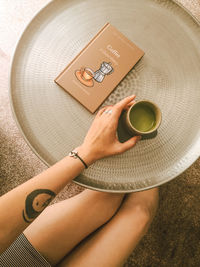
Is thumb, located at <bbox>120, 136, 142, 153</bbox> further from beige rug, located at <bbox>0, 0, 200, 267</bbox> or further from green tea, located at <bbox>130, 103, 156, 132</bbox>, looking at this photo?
beige rug, located at <bbox>0, 0, 200, 267</bbox>

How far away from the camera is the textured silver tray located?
0.83 m

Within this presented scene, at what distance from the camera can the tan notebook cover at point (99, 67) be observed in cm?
82

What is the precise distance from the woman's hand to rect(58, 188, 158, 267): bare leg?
0.31 m

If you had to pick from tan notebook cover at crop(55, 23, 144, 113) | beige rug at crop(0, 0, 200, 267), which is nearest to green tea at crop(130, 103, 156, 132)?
tan notebook cover at crop(55, 23, 144, 113)

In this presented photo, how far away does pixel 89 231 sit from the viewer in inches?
35.2

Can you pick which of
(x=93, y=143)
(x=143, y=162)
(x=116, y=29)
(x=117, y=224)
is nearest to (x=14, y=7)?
(x=116, y=29)

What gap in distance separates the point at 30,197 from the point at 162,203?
85 centimetres

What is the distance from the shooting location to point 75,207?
90 centimetres

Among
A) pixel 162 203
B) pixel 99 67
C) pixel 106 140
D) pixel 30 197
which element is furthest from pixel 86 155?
pixel 162 203

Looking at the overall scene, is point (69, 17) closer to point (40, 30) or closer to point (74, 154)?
point (40, 30)

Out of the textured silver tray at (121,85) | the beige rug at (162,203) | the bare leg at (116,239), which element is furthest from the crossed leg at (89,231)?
the beige rug at (162,203)

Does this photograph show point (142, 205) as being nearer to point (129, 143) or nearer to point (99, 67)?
point (129, 143)

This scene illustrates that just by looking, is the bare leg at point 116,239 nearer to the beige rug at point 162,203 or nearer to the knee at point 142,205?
the knee at point 142,205

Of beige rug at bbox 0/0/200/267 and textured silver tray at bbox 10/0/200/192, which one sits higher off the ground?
textured silver tray at bbox 10/0/200/192
